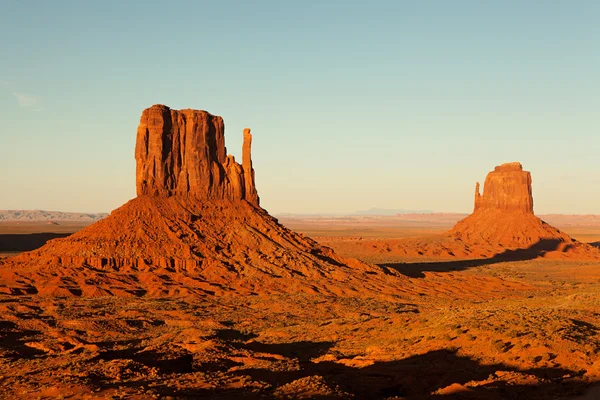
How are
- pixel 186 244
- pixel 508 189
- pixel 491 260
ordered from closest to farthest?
pixel 186 244 → pixel 491 260 → pixel 508 189

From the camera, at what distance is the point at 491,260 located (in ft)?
336

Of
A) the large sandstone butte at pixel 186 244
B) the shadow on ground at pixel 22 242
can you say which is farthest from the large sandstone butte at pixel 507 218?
the shadow on ground at pixel 22 242

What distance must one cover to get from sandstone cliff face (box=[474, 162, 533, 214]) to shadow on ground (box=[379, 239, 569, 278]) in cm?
1099

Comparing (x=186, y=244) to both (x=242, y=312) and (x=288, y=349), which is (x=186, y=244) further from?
(x=288, y=349)

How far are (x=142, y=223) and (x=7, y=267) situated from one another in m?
13.6

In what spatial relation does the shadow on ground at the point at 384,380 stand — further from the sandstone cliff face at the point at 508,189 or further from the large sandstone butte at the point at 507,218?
the sandstone cliff face at the point at 508,189

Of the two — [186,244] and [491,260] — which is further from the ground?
[186,244]

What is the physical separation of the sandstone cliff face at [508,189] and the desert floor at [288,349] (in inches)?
3302

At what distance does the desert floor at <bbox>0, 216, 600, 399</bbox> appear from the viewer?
19.3 m

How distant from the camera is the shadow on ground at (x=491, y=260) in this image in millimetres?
84875

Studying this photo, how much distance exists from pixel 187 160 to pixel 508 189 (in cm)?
8401

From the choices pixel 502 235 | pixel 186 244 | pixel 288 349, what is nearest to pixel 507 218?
pixel 502 235

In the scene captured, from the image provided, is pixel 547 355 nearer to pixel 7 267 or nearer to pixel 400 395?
pixel 400 395

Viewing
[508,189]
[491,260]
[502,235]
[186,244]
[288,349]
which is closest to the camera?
[288,349]
